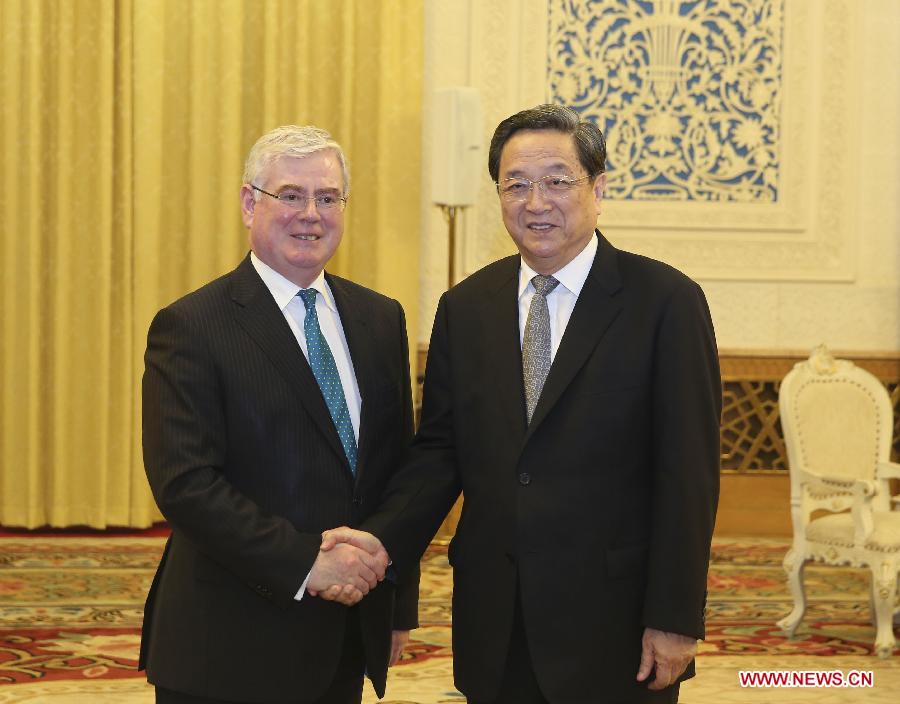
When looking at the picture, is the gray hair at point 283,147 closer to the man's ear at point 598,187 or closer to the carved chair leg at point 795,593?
the man's ear at point 598,187

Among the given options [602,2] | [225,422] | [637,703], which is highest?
[602,2]

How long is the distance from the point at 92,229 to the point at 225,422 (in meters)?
4.40

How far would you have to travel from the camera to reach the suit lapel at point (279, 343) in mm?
2293

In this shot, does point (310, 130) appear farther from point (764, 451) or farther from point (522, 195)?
point (764, 451)

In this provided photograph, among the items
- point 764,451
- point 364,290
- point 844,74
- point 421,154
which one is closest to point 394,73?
point 421,154

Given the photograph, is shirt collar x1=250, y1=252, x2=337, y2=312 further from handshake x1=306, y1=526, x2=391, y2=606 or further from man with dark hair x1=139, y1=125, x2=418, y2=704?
handshake x1=306, y1=526, x2=391, y2=606

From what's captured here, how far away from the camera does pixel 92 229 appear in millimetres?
6328

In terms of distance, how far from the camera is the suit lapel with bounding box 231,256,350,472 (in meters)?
2.29

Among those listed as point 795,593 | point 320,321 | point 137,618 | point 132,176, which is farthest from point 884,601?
point 132,176

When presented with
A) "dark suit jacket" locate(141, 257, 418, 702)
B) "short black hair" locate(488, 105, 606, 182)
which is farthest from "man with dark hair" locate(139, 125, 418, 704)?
"short black hair" locate(488, 105, 606, 182)

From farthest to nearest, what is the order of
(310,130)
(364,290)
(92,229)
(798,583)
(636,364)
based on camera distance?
(92,229)
(798,583)
(364,290)
(310,130)
(636,364)

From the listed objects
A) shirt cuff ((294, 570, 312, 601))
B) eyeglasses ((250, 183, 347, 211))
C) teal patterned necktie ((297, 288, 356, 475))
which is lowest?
shirt cuff ((294, 570, 312, 601))

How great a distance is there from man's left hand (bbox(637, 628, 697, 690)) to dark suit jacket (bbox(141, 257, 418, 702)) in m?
0.53

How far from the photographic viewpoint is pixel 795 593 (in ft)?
15.8
